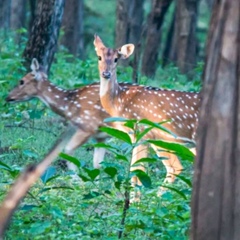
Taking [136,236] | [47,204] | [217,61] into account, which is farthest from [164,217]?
[217,61]

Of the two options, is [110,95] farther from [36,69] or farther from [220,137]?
[220,137]

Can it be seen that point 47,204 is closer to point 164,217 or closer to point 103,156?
point 164,217

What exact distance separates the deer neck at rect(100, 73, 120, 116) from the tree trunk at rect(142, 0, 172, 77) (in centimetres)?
495

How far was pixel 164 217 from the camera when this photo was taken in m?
5.38

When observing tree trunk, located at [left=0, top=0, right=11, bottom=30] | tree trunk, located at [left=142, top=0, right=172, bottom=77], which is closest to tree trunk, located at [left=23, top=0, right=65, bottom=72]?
tree trunk, located at [left=142, top=0, right=172, bottom=77]

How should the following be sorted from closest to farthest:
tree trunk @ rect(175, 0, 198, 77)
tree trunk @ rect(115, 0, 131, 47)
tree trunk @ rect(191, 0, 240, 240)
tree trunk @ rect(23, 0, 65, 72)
A: 1. tree trunk @ rect(191, 0, 240, 240)
2. tree trunk @ rect(23, 0, 65, 72)
3. tree trunk @ rect(175, 0, 198, 77)
4. tree trunk @ rect(115, 0, 131, 47)

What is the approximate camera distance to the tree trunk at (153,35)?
1415 centimetres

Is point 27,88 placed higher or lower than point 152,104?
higher

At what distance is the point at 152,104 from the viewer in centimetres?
893

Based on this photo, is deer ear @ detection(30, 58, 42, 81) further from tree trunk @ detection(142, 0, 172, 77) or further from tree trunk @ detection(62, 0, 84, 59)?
tree trunk @ detection(62, 0, 84, 59)

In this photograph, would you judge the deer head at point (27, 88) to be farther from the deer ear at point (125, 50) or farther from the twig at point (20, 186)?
the twig at point (20, 186)

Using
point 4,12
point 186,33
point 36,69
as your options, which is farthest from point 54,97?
point 4,12

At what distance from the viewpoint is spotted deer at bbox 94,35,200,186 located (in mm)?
→ 8672

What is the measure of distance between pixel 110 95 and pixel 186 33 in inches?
357
